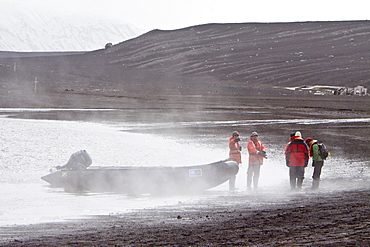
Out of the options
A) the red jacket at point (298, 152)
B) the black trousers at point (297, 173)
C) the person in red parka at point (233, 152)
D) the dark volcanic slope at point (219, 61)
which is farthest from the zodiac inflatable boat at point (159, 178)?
the dark volcanic slope at point (219, 61)

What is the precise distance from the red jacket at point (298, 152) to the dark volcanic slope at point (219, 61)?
5675cm

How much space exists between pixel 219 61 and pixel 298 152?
286ft

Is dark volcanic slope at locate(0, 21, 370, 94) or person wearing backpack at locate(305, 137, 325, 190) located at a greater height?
dark volcanic slope at locate(0, 21, 370, 94)

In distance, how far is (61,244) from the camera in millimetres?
8047

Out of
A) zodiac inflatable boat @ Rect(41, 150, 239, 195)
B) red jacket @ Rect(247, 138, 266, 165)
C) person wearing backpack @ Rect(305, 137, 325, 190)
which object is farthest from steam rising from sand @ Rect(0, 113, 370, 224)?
red jacket @ Rect(247, 138, 266, 165)

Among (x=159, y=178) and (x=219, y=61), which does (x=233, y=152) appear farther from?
(x=219, y=61)

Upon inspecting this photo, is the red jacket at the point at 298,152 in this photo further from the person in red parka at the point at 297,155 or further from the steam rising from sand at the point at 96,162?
the steam rising from sand at the point at 96,162

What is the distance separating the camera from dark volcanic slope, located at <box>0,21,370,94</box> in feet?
258

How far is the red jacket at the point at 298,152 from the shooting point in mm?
13492

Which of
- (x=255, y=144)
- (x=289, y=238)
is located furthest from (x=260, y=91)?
(x=289, y=238)

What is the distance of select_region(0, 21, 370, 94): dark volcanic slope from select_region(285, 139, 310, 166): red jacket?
56.8 meters

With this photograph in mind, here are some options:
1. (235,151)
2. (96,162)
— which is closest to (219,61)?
(96,162)

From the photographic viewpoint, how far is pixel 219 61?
9988 centimetres

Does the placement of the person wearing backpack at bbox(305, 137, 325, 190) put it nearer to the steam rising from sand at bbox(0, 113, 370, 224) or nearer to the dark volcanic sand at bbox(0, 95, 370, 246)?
the steam rising from sand at bbox(0, 113, 370, 224)
